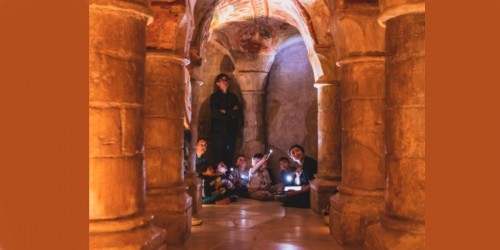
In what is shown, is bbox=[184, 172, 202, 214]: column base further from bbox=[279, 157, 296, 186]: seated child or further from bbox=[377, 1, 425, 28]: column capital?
bbox=[377, 1, 425, 28]: column capital

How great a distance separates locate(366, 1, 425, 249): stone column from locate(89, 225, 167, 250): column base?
1.64 metres

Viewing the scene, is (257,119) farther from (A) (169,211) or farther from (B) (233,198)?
(A) (169,211)

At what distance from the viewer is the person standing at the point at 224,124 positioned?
1043 centimetres

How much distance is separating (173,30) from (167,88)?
661mm

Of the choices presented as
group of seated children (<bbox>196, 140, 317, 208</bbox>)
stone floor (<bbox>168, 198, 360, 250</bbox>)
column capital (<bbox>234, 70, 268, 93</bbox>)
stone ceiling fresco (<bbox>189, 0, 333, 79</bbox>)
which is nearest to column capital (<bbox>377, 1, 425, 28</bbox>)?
stone floor (<bbox>168, 198, 360, 250</bbox>)

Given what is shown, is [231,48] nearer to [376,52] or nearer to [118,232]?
[376,52]

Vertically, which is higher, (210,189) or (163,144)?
(163,144)

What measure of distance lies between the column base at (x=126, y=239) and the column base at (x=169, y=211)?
1.90 meters

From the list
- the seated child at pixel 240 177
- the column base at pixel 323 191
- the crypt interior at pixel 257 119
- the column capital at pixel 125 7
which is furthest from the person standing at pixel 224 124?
the column capital at pixel 125 7

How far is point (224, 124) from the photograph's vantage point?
36.1 feet

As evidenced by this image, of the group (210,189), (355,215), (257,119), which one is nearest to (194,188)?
(210,189)

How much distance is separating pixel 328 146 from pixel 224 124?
4175 millimetres

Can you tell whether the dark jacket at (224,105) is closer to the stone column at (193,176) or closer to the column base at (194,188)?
the stone column at (193,176)

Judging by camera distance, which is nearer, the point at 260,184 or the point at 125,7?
the point at 125,7
